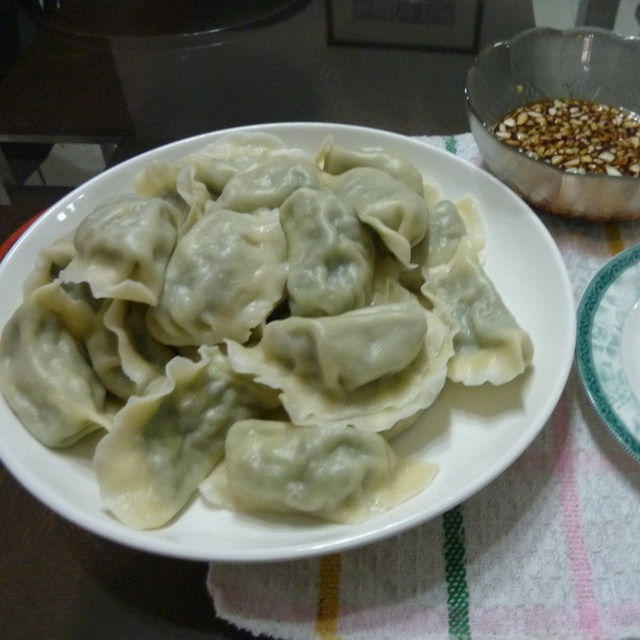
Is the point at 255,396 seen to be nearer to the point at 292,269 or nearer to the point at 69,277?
the point at 292,269

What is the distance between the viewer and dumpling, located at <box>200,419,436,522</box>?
88cm

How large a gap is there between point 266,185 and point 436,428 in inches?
20.9

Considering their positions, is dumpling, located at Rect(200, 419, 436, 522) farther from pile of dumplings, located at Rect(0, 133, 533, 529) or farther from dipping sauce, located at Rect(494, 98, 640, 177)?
dipping sauce, located at Rect(494, 98, 640, 177)

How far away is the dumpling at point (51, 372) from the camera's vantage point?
96 centimetres

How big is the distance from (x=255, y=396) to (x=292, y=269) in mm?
219

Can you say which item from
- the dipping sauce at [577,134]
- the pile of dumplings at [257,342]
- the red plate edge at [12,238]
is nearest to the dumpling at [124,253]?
the pile of dumplings at [257,342]

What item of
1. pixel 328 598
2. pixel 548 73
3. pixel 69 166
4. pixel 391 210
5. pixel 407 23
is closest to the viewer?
pixel 328 598

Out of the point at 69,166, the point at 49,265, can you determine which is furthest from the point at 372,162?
the point at 69,166

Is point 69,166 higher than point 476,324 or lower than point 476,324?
lower

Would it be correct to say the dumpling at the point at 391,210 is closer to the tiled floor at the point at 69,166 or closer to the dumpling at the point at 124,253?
the dumpling at the point at 124,253

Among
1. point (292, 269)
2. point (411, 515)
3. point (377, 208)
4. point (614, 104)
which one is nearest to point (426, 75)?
point (614, 104)

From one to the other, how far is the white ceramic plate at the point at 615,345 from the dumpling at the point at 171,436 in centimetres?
51

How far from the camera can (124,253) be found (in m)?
1.01

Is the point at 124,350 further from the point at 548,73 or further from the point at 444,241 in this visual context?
the point at 548,73
